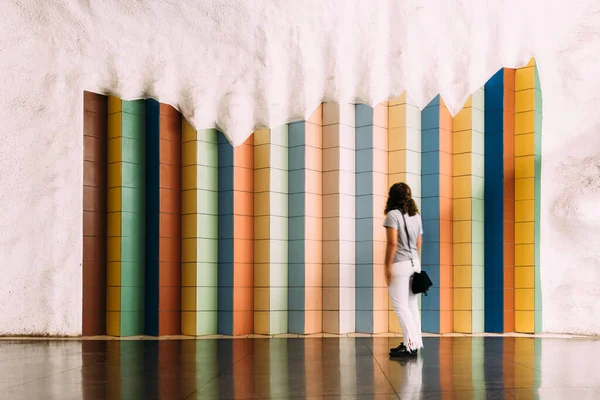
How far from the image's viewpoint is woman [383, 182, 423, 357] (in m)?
5.19

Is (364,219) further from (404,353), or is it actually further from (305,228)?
(404,353)

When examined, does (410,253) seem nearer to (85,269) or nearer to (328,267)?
(328,267)

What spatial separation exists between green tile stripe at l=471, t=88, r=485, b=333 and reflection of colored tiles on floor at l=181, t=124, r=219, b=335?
2.96 metres

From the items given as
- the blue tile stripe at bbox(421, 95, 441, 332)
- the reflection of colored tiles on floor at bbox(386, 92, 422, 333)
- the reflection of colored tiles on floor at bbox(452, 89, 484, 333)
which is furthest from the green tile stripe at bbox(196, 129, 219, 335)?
the reflection of colored tiles on floor at bbox(452, 89, 484, 333)

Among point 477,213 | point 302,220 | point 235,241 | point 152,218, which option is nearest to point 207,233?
point 235,241

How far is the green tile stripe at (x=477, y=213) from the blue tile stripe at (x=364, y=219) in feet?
3.86

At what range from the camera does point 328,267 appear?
26.9 feet

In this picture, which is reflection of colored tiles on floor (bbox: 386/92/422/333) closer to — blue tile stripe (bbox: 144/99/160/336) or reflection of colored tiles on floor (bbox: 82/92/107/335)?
blue tile stripe (bbox: 144/99/160/336)

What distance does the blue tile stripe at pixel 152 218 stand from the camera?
804cm

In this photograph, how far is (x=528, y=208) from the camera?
8.22 m

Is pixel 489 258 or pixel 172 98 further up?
pixel 172 98

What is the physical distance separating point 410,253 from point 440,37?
445 cm

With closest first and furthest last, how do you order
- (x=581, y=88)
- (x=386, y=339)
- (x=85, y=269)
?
(x=581, y=88) → (x=386, y=339) → (x=85, y=269)

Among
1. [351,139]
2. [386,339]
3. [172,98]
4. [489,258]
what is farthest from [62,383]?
[489,258]
